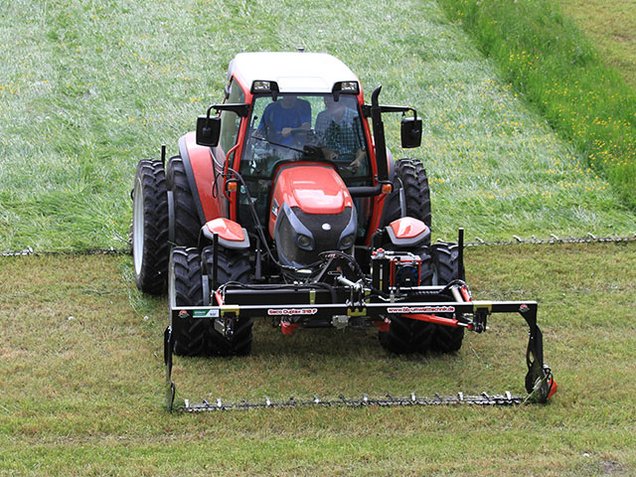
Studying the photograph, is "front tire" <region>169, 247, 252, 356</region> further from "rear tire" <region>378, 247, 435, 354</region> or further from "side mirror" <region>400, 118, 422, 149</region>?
"side mirror" <region>400, 118, 422, 149</region>

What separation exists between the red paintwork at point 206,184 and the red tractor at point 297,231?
1 cm

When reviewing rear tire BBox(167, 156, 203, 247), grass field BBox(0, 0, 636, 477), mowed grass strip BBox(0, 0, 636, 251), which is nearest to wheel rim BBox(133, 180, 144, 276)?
grass field BBox(0, 0, 636, 477)

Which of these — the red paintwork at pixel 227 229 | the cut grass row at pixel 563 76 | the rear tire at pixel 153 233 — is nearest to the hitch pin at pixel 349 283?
the red paintwork at pixel 227 229

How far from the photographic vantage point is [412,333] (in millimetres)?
9086

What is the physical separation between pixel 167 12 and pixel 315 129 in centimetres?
1112

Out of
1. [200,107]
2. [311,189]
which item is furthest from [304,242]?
[200,107]

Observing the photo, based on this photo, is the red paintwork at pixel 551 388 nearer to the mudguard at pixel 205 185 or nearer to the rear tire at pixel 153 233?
the mudguard at pixel 205 185

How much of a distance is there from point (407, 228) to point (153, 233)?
2.33m

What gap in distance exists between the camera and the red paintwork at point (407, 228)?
9.28 m

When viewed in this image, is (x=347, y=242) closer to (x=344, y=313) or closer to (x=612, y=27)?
(x=344, y=313)

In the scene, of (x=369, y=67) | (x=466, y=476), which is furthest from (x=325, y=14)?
(x=466, y=476)

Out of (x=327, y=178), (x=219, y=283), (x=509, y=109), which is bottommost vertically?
(x=509, y=109)

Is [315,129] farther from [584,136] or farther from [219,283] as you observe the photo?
[584,136]

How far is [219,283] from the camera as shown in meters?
8.85
